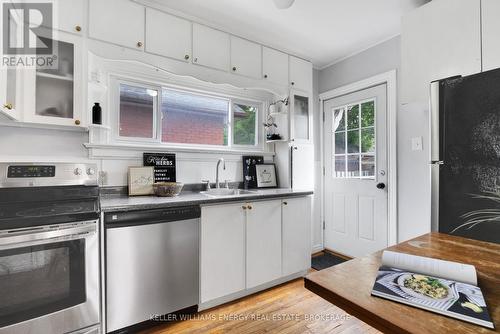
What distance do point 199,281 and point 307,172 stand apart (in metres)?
1.72

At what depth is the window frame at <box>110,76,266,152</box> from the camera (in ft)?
6.79

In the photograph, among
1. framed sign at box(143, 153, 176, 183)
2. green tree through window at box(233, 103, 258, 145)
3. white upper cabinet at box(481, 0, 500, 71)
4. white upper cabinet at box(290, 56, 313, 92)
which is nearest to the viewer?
white upper cabinet at box(481, 0, 500, 71)

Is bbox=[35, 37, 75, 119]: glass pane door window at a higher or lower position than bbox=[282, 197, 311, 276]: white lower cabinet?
higher

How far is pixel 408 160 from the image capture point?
2.46 metres

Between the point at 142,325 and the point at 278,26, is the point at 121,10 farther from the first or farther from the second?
the point at 142,325

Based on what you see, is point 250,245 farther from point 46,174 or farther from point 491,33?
point 491,33

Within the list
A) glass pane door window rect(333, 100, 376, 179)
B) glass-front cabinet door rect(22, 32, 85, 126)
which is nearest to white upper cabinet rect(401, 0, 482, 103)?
glass pane door window rect(333, 100, 376, 179)

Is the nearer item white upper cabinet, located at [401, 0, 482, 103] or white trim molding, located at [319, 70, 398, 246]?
white upper cabinet, located at [401, 0, 482, 103]

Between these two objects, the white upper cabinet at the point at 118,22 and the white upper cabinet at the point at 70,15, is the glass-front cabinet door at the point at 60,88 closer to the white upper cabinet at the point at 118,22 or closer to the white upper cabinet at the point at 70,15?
the white upper cabinet at the point at 70,15

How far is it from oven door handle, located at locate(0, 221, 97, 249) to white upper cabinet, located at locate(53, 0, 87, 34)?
1.39m

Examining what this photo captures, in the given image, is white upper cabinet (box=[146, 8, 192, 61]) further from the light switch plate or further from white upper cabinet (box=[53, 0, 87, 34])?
the light switch plate

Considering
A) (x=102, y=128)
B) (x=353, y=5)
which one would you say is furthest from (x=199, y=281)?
(x=353, y=5)

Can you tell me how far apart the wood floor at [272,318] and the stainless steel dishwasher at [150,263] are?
158mm

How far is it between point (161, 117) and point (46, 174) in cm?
113
